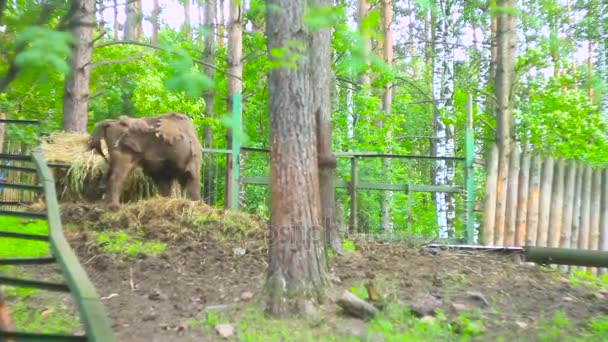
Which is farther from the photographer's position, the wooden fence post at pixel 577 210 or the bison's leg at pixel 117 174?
the bison's leg at pixel 117 174

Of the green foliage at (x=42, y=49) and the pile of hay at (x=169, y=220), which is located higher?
the green foliage at (x=42, y=49)

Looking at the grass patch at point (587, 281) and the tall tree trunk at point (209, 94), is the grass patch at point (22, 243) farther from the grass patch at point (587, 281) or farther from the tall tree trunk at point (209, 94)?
the grass patch at point (587, 281)

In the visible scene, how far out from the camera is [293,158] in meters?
5.41

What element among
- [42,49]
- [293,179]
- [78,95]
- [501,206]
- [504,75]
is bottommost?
[501,206]

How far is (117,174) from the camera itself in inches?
343

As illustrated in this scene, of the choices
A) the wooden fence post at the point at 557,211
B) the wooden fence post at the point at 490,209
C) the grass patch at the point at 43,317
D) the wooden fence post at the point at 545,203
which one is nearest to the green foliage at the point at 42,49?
the grass patch at the point at 43,317

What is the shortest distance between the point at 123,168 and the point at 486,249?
16.1ft

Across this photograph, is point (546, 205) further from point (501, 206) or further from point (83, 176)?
point (83, 176)

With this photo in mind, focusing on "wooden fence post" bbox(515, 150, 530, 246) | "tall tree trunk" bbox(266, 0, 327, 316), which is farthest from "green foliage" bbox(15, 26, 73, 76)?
"wooden fence post" bbox(515, 150, 530, 246)

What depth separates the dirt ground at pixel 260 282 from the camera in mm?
5189

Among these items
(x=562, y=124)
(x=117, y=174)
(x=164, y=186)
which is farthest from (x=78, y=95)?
(x=562, y=124)

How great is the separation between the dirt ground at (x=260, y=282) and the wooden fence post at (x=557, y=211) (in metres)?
1.07

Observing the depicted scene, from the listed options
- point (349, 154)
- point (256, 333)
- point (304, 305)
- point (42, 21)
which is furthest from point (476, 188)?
point (42, 21)

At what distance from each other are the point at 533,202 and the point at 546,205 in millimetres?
173
